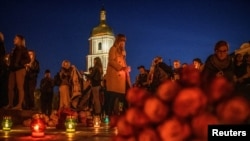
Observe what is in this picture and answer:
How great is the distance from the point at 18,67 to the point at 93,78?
4690 millimetres

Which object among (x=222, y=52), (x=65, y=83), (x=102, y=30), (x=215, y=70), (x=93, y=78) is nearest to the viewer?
(x=222, y=52)

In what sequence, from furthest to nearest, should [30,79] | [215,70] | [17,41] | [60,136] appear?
[30,79]
[17,41]
[60,136]
[215,70]

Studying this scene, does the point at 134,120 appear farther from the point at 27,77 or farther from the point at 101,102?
the point at 101,102

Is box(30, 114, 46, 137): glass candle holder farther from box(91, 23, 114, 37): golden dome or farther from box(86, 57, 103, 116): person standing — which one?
box(91, 23, 114, 37): golden dome

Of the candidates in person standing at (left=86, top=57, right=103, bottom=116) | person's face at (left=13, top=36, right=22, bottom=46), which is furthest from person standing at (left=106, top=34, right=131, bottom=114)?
person standing at (left=86, top=57, right=103, bottom=116)

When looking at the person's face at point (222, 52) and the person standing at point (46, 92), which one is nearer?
the person's face at point (222, 52)

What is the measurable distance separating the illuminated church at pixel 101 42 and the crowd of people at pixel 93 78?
118380mm

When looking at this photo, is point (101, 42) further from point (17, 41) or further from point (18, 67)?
point (18, 67)

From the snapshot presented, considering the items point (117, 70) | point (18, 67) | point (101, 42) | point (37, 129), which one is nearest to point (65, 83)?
point (18, 67)

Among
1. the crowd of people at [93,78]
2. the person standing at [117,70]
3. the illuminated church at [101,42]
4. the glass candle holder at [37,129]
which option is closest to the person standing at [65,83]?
the crowd of people at [93,78]

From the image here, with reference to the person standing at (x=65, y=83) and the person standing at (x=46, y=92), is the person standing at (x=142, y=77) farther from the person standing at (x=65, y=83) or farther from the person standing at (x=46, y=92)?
the person standing at (x=46, y=92)

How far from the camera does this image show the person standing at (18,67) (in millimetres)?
11258

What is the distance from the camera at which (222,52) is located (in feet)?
16.9

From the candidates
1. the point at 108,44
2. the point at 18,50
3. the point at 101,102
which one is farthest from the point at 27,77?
the point at 108,44
